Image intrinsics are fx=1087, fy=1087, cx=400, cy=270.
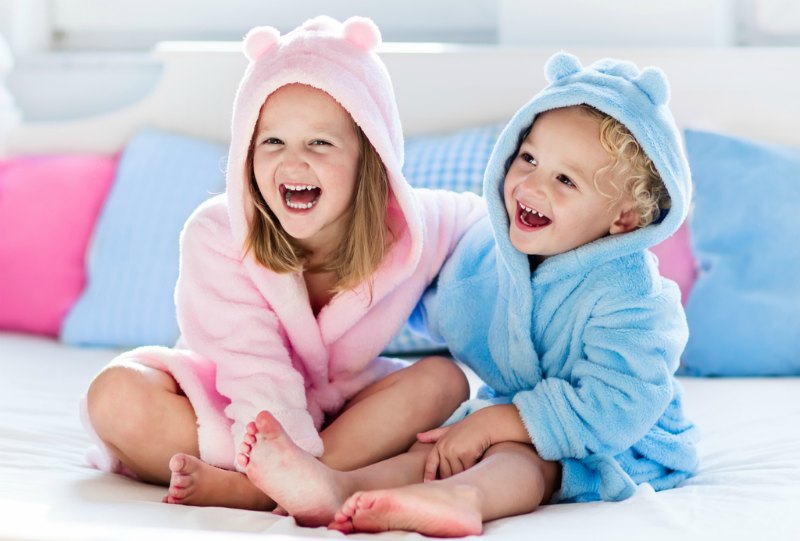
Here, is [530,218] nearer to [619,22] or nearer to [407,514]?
[407,514]

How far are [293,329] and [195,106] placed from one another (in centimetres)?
119

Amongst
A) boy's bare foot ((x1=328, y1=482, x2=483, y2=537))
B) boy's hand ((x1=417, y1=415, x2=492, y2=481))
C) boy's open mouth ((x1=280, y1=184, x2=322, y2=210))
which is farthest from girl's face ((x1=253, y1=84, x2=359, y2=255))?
boy's bare foot ((x1=328, y1=482, x2=483, y2=537))

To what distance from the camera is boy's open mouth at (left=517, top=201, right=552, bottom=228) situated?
4.50ft

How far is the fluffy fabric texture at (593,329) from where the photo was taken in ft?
4.24

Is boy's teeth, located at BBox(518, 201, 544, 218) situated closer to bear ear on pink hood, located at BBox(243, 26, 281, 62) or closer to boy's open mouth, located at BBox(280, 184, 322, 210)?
boy's open mouth, located at BBox(280, 184, 322, 210)

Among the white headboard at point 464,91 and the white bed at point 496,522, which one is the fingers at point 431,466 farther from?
the white headboard at point 464,91

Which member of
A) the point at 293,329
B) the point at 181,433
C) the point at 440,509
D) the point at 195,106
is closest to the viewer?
the point at 440,509

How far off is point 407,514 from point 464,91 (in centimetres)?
145

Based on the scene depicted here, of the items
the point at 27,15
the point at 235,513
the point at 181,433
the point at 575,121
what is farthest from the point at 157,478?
the point at 27,15

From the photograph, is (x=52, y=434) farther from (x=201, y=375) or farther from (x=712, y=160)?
(x=712, y=160)

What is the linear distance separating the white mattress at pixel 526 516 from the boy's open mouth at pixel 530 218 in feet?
1.15

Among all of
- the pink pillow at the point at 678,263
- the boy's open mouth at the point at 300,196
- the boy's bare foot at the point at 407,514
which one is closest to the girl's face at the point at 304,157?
the boy's open mouth at the point at 300,196

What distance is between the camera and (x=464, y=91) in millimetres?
2365

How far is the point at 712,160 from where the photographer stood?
205 cm
